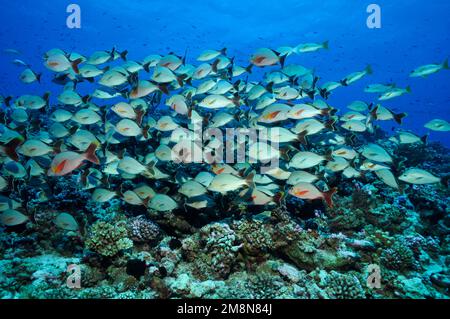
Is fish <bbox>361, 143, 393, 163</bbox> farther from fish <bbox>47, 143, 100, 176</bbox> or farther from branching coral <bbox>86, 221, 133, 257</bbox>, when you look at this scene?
fish <bbox>47, 143, 100, 176</bbox>

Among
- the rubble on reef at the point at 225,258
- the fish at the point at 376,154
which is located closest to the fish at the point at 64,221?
the rubble on reef at the point at 225,258

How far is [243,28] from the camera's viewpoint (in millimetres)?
40094

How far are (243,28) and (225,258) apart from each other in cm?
4087

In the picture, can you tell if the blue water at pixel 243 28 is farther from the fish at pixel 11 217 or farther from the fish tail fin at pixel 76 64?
the fish at pixel 11 217

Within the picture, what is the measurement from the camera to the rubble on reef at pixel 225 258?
4.57 meters

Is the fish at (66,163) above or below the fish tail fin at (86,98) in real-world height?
below

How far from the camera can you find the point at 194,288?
4504 millimetres

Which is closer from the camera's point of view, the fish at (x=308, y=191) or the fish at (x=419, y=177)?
the fish at (x=308, y=191)

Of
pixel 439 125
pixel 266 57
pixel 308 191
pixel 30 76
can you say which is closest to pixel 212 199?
pixel 308 191

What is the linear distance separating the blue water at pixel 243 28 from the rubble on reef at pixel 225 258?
102ft

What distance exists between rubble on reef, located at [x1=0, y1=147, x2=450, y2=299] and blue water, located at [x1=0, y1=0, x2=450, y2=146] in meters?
31.2

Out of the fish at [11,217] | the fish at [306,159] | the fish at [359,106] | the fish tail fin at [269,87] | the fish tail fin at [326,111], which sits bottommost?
the fish at [11,217]
